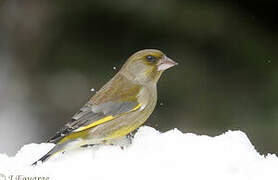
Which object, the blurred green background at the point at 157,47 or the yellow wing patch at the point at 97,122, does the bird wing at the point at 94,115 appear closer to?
the yellow wing patch at the point at 97,122

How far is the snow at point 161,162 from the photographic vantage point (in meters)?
3.33

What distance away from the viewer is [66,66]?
8.26m

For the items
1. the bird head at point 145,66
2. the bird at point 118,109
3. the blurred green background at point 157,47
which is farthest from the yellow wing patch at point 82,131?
the blurred green background at point 157,47

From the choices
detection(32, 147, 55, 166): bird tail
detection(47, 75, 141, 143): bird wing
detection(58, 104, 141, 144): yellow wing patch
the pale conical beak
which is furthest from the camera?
the pale conical beak

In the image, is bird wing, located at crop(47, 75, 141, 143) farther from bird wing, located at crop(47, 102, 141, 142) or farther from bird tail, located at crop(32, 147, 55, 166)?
bird tail, located at crop(32, 147, 55, 166)

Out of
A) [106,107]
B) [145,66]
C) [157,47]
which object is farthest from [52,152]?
[157,47]

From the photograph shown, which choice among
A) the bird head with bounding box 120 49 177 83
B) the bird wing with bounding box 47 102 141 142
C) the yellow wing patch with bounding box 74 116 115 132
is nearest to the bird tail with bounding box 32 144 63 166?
the bird wing with bounding box 47 102 141 142

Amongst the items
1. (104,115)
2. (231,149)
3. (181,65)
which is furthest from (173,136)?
(181,65)

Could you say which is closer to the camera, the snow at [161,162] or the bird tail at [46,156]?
the snow at [161,162]

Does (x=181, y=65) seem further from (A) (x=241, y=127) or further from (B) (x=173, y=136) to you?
(B) (x=173, y=136)

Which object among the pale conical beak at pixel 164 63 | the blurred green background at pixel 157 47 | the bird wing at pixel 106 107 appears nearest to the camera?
the bird wing at pixel 106 107

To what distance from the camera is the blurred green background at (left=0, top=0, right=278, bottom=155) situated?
7430 millimetres

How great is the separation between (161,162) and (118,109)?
894 mm

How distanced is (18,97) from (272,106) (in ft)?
10.2
